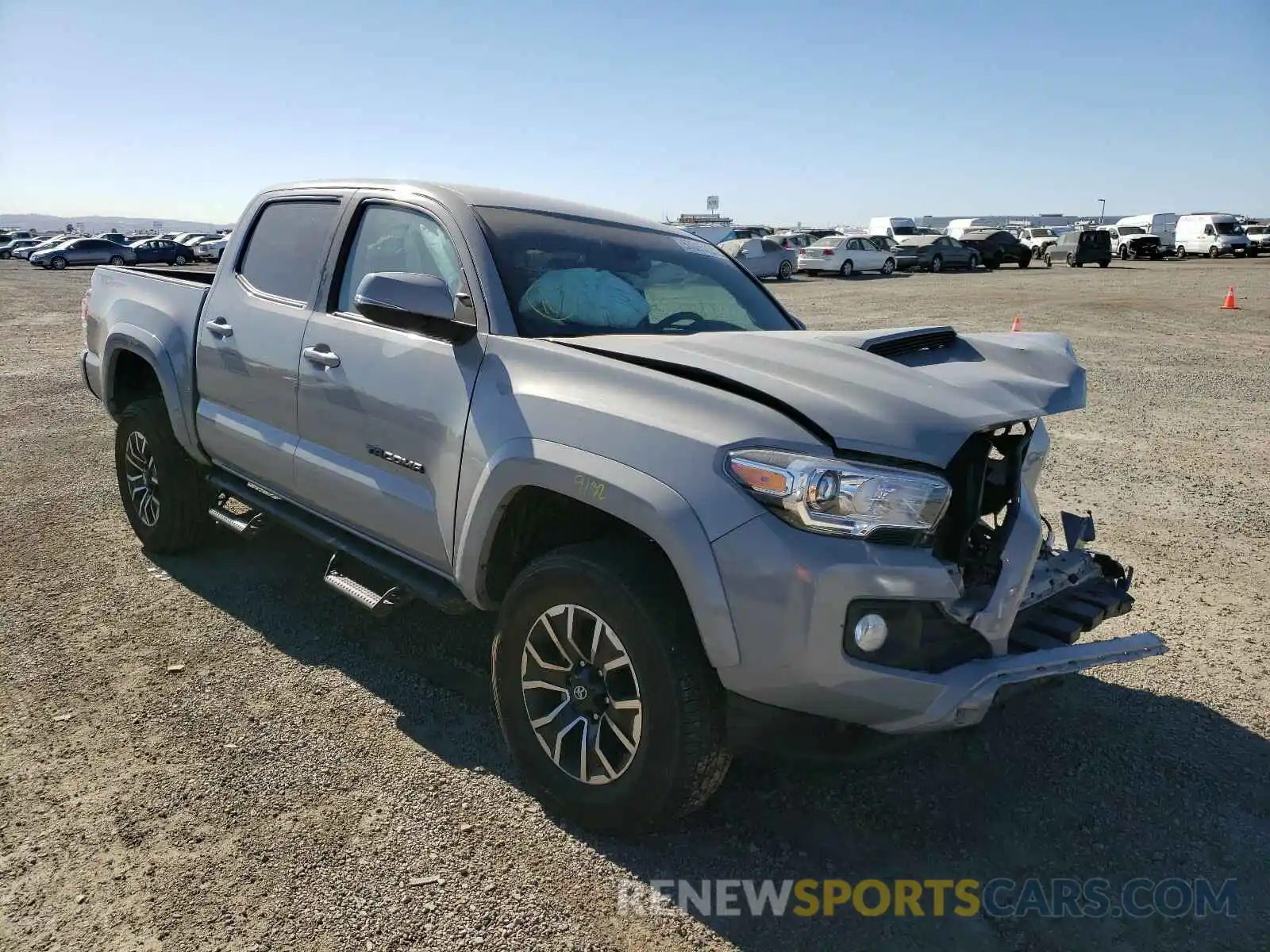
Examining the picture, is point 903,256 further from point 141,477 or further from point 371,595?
point 371,595

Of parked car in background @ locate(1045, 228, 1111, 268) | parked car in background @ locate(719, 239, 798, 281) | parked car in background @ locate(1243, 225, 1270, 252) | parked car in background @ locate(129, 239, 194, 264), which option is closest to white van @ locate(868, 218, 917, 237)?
parked car in background @ locate(1045, 228, 1111, 268)

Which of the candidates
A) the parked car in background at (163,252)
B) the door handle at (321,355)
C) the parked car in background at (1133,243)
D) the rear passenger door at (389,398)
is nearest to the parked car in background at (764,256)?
the parked car in background at (1133,243)

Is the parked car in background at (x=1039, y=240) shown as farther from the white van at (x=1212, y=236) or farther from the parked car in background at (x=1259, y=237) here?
the parked car in background at (x=1259, y=237)

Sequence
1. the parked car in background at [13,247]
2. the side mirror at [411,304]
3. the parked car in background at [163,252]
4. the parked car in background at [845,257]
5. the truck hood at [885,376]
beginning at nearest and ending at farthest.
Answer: the truck hood at [885,376] → the side mirror at [411,304] → the parked car in background at [845,257] → the parked car in background at [163,252] → the parked car in background at [13,247]

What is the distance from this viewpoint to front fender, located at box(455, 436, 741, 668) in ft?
8.02

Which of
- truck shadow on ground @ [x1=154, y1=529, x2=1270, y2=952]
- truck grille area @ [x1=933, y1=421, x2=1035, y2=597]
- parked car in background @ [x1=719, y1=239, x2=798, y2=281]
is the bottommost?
truck shadow on ground @ [x1=154, y1=529, x2=1270, y2=952]

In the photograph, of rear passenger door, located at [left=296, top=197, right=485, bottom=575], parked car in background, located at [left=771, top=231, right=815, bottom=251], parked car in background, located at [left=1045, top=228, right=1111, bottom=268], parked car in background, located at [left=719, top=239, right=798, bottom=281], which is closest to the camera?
rear passenger door, located at [left=296, top=197, right=485, bottom=575]

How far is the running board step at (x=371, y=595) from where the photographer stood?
3.46 m

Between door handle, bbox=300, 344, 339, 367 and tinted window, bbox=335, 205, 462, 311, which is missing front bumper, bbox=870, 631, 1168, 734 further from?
door handle, bbox=300, 344, 339, 367

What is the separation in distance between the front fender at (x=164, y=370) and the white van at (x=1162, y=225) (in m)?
48.3

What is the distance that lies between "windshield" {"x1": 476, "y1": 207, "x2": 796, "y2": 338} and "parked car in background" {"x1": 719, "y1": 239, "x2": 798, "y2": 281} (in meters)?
27.3

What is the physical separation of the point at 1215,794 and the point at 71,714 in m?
4.15

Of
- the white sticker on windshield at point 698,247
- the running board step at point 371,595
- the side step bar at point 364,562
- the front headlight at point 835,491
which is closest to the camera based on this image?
the front headlight at point 835,491

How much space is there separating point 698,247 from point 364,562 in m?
2.08
